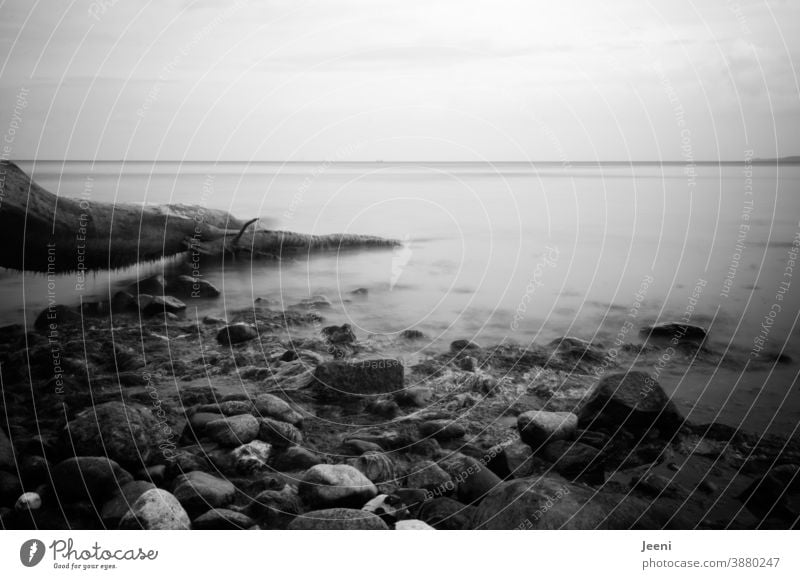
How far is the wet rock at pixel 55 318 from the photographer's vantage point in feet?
24.0

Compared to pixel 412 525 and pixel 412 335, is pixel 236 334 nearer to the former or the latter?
pixel 412 335

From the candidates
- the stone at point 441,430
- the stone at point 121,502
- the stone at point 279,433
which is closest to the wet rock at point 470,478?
the stone at point 441,430

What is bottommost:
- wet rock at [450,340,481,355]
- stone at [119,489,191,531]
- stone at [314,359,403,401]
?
stone at [119,489,191,531]

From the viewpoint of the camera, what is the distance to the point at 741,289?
8492 millimetres

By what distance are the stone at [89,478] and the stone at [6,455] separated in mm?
477

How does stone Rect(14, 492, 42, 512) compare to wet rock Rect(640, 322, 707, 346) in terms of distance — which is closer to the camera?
stone Rect(14, 492, 42, 512)

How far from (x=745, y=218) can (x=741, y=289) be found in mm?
2666

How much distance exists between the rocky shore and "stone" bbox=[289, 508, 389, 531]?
0.01 m

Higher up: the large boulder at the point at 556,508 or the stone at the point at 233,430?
the stone at the point at 233,430

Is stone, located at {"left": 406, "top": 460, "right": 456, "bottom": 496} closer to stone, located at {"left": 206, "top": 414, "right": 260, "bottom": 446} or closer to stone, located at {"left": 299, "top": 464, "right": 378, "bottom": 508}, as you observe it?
stone, located at {"left": 299, "top": 464, "right": 378, "bottom": 508}

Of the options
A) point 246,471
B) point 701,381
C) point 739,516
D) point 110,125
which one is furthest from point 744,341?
point 110,125

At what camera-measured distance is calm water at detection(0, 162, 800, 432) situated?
755cm

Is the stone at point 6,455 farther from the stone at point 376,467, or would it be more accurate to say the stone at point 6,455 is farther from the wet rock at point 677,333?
the wet rock at point 677,333
